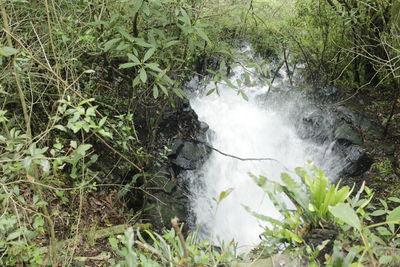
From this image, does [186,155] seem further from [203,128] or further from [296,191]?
[296,191]

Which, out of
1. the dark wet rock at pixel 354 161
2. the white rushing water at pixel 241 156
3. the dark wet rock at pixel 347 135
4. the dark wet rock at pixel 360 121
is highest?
the dark wet rock at pixel 360 121

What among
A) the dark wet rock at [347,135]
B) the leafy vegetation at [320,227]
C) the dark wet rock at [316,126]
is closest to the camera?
the leafy vegetation at [320,227]

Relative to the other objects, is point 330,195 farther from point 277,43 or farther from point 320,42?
point 277,43

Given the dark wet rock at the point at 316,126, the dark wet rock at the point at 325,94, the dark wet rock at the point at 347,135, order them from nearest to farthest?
the dark wet rock at the point at 347,135 → the dark wet rock at the point at 316,126 → the dark wet rock at the point at 325,94

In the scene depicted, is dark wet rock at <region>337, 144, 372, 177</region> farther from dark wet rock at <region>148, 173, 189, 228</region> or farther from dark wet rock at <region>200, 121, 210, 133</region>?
dark wet rock at <region>148, 173, 189, 228</region>

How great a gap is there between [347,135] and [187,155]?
3.46 meters

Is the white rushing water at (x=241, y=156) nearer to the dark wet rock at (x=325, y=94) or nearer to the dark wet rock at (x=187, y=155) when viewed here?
the dark wet rock at (x=187, y=155)

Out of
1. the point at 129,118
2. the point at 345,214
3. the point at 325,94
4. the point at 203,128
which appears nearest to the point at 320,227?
the point at 345,214

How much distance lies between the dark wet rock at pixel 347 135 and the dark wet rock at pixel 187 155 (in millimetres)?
2965

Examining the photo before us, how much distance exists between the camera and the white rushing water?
566 cm

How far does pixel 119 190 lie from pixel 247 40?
21.4 ft

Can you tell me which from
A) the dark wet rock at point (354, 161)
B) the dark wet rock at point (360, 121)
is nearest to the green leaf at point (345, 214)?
the dark wet rock at point (354, 161)

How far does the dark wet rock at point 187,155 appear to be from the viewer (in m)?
5.56

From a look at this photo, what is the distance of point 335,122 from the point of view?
6.62 m
